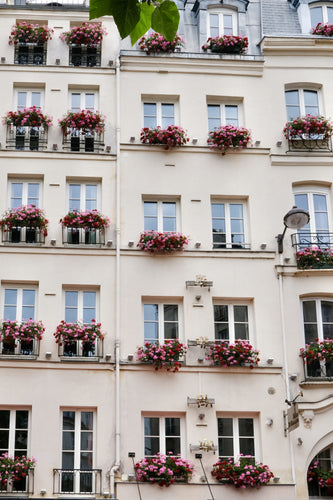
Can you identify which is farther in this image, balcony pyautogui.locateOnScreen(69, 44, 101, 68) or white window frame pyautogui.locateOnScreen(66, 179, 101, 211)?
balcony pyautogui.locateOnScreen(69, 44, 101, 68)

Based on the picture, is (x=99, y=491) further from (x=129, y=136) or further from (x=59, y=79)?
(x=59, y=79)

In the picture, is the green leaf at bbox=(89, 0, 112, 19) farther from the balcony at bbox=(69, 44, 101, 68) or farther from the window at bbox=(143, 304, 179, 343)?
the balcony at bbox=(69, 44, 101, 68)

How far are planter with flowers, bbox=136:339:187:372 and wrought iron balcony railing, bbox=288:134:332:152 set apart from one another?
635cm

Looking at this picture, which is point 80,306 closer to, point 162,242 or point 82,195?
point 162,242

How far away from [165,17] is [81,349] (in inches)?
636

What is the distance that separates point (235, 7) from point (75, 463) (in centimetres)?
1322

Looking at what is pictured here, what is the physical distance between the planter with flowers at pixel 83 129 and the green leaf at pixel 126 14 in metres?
18.1

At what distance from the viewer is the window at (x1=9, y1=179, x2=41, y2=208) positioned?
20.7 meters

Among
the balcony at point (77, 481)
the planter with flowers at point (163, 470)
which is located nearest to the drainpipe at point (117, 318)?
the balcony at point (77, 481)

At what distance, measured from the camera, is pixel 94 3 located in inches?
127

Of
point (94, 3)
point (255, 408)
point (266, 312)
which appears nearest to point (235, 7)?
point (266, 312)

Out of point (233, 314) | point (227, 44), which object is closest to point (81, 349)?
point (233, 314)

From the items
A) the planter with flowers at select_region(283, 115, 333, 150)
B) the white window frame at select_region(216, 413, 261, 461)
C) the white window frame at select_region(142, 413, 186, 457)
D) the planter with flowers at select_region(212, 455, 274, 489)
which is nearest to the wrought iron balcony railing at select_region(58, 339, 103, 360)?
the white window frame at select_region(142, 413, 186, 457)

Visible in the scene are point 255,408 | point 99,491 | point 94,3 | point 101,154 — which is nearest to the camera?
point 94,3
